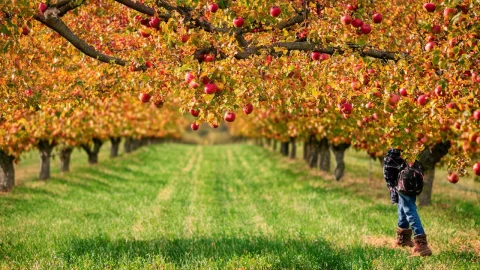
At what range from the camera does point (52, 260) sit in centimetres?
858

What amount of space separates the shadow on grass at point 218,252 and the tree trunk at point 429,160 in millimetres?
6410

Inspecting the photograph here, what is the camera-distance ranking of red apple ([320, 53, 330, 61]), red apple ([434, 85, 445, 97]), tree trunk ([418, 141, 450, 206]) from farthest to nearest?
1. tree trunk ([418, 141, 450, 206])
2. red apple ([320, 53, 330, 61])
3. red apple ([434, 85, 445, 97])

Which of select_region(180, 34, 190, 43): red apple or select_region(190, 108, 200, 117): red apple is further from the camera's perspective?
select_region(190, 108, 200, 117): red apple

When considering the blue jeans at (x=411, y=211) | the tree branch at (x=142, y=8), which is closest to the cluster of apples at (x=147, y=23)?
the tree branch at (x=142, y=8)

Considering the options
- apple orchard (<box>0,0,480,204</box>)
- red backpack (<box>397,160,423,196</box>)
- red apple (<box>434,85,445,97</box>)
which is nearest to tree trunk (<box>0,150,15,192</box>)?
apple orchard (<box>0,0,480,204</box>)

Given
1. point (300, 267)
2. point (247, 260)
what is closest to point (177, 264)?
point (247, 260)

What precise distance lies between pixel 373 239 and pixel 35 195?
12276 mm

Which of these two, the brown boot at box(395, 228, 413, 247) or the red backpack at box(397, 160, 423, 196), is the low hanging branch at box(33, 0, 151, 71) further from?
the brown boot at box(395, 228, 413, 247)

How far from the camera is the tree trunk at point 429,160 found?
15.0 meters

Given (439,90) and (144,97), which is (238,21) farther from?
(439,90)

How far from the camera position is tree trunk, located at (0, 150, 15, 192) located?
60.7 ft

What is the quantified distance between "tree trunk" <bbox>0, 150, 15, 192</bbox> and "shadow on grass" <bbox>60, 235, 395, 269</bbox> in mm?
9478

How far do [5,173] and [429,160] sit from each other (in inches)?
598

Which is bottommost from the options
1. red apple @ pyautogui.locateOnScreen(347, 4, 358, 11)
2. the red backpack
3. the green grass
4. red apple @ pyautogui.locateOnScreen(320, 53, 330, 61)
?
the green grass
